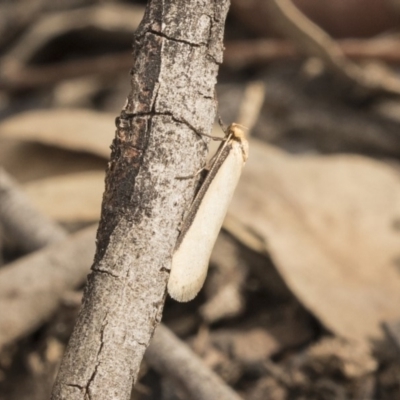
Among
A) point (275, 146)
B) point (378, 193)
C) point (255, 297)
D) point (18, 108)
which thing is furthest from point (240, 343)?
point (18, 108)

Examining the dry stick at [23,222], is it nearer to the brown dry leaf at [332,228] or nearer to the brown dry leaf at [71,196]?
the brown dry leaf at [71,196]

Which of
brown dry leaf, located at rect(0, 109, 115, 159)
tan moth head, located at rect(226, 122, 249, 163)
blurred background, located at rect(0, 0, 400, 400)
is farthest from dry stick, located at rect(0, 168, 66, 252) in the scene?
tan moth head, located at rect(226, 122, 249, 163)

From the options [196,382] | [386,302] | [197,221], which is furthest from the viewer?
[386,302]

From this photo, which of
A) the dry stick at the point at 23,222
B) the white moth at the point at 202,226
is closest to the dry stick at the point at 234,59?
the dry stick at the point at 23,222

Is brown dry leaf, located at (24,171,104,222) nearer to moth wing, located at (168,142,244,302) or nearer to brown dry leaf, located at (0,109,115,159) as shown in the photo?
brown dry leaf, located at (0,109,115,159)

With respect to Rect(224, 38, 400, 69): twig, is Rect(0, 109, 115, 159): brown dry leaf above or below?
below

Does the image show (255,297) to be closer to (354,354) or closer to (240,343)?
(240,343)
